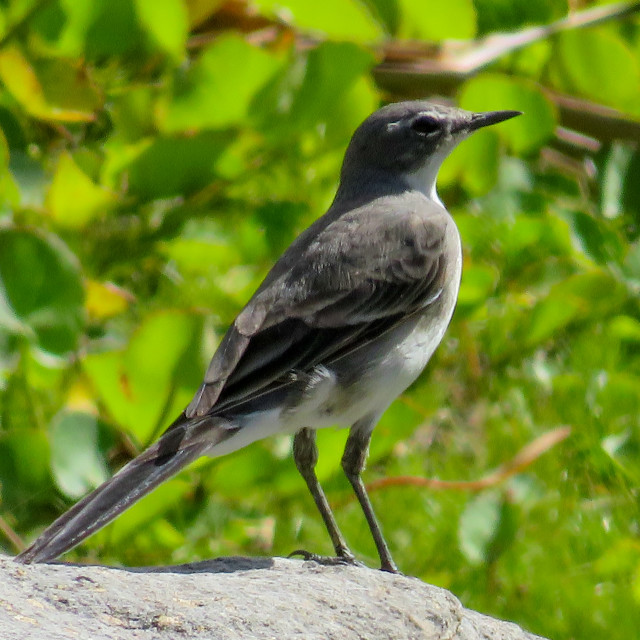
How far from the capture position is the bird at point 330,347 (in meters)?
4.25

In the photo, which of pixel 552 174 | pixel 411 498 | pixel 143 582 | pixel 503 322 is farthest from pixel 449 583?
pixel 552 174

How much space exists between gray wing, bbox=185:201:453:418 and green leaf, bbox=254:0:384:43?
1.48 meters

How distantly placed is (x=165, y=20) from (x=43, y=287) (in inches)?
65.7

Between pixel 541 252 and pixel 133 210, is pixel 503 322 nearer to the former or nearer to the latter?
pixel 541 252

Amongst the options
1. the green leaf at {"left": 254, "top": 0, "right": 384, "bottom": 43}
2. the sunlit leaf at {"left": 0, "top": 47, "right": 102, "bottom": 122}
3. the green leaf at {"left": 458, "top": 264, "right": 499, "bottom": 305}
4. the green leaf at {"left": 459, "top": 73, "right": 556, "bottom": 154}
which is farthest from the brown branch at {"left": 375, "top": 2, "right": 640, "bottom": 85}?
the sunlit leaf at {"left": 0, "top": 47, "right": 102, "bottom": 122}

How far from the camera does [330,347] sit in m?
4.67

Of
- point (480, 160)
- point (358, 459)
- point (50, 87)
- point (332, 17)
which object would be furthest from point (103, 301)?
point (480, 160)

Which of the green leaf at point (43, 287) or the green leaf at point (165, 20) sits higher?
the green leaf at point (165, 20)

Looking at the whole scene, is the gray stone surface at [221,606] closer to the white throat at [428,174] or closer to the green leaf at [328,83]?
the white throat at [428,174]

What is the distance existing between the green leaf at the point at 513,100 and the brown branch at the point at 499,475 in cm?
191

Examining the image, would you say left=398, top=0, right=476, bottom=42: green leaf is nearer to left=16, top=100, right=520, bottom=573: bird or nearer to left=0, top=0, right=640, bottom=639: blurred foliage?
left=0, top=0, right=640, bottom=639: blurred foliage

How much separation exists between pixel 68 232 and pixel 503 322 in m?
2.66

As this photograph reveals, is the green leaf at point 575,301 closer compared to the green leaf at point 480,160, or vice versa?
the green leaf at point 575,301

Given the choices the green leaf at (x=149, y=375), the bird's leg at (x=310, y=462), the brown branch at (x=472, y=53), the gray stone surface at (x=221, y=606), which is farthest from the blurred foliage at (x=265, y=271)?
the gray stone surface at (x=221, y=606)
